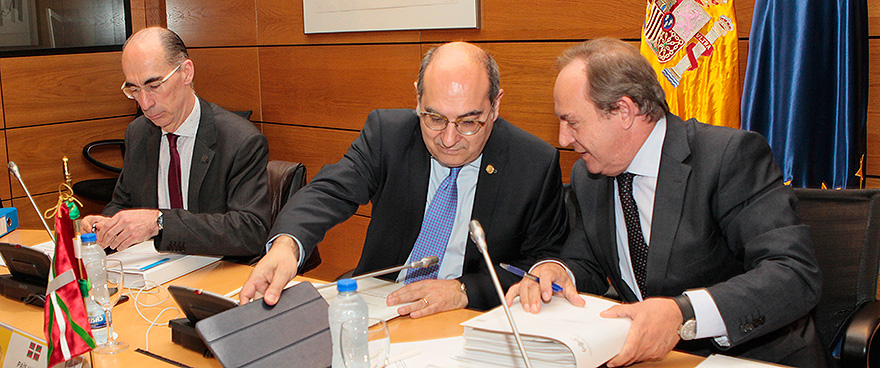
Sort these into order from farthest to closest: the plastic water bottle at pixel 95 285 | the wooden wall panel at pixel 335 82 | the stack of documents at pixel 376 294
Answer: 1. the wooden wall panel at pixel 335 82
2. the stack of documents at pixel 376 294
3. the plastic water bottle at pixel 95 285

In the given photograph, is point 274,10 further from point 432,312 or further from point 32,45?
point 432,312

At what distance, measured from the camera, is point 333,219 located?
2.16m

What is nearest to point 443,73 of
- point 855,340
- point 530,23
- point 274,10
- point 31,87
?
point 855,340

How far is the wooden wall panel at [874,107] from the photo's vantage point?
9.14 feet

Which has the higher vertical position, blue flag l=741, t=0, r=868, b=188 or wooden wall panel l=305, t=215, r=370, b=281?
blue flag l=741, t=0, r=868, b=188

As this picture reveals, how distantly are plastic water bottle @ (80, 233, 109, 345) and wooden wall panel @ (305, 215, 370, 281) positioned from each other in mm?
2919

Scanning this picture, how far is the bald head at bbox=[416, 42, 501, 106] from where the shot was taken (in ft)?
6.88

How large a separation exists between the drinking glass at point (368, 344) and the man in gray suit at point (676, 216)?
35cm

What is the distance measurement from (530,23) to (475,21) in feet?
1.05

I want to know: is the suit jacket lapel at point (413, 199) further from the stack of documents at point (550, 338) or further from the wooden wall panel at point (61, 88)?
the wooden wall panel at point (61, 88)

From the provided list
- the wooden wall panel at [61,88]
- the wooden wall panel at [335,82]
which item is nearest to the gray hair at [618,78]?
the wooden wall panel at [335,82]

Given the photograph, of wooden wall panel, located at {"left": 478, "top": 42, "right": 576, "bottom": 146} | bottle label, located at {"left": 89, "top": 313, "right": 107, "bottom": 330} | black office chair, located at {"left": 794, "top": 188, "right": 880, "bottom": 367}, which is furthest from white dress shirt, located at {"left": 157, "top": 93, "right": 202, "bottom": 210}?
Result: black office chair, located at {"left": 794, "top": 188, "right": 880, "bottom": 367}

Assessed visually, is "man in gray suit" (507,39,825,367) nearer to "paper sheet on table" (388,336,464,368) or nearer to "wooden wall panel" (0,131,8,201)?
"paper sheet on table" (388,336,464,368)

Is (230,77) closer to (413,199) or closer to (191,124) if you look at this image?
(191,124)
